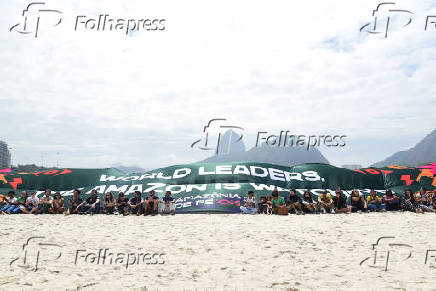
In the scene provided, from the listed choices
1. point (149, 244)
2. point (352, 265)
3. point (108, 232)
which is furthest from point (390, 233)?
point (108, 232)

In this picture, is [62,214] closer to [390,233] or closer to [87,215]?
[87,215]

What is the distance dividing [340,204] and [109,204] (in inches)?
382

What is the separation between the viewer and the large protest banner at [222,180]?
578 inches

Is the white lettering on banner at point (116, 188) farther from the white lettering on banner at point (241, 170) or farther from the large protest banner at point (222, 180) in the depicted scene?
the white lettering on banner at point (241, 170)

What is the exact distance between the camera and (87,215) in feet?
43.4

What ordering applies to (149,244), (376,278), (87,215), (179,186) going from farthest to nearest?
(179,186)
(87,215)
(149,244)
(376,278)

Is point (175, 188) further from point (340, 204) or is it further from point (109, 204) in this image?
point (340, 204)

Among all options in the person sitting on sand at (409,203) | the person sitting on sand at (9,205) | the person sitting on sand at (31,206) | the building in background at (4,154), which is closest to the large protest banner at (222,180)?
the person sitting on sand at (409,203)

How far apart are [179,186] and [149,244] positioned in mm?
7485

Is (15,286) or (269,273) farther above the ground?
(269,273)

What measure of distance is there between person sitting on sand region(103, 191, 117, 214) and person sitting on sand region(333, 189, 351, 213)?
936 centimetres

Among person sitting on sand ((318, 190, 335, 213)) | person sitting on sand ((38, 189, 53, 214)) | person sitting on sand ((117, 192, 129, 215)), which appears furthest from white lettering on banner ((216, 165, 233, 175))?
person sitting on sand ((38, 189, 53, 214))

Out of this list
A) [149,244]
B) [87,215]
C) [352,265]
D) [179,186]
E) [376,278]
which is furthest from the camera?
[179,186]

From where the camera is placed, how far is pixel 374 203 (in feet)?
45.8
